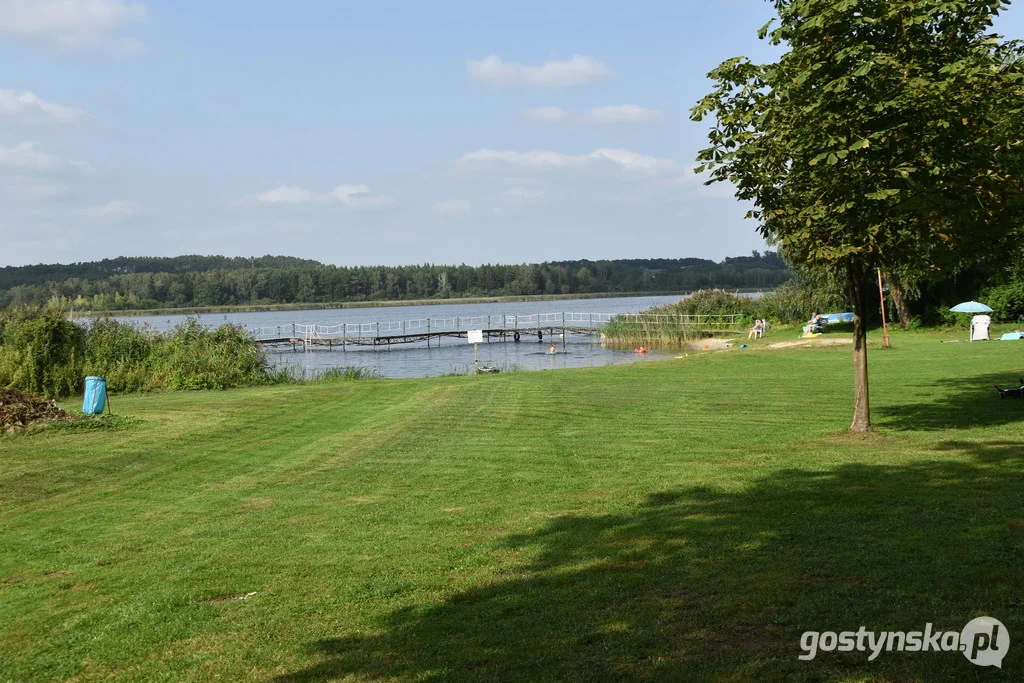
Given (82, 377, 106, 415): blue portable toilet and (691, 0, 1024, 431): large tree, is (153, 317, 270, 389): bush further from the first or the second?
(691, 0, 1024, 431): large tree

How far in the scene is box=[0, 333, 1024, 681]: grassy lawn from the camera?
5902 millimetres

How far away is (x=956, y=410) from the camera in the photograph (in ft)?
58.9

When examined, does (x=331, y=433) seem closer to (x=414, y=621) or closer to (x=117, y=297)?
(x=414, y=621)

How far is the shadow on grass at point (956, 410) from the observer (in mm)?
16156

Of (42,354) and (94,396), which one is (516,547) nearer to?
(94,396)

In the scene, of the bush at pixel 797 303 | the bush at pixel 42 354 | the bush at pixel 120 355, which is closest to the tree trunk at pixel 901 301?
the bush at pixel 797 303

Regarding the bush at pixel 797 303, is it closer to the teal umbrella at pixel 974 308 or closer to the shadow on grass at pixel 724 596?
the teal umbrella at pixel 974 308

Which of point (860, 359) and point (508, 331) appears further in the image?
point (508, 331)

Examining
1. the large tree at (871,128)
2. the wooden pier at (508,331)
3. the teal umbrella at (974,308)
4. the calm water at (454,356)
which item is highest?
the large tree at (871,128)

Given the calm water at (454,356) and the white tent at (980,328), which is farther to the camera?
the calm water at (454,356)

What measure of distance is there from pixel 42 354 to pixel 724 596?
30809 millimetres

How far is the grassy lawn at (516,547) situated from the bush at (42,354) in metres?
14.4

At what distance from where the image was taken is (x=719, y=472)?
40.4ft

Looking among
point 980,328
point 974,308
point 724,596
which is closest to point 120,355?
point 724,596
